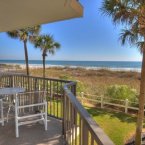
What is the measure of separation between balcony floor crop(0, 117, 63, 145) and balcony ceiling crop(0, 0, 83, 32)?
6.49ft

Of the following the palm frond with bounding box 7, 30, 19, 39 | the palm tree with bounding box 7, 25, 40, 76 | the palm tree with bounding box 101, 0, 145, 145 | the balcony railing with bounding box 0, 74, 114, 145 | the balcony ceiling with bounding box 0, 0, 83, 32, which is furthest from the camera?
the palm frond with bounding box 7, 30, 19, 39

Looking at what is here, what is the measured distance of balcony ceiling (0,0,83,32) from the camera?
9.06 feet

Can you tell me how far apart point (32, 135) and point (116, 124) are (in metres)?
5.23

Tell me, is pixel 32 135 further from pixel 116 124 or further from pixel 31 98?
pixel 116 124

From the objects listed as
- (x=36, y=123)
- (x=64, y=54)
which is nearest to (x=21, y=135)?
(x=36, y=123)

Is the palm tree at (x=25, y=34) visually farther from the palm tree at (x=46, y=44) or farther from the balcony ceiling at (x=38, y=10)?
the balcony ceiling at (x=38, y=10)

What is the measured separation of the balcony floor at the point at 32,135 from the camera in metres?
3.53

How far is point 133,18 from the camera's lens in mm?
6445

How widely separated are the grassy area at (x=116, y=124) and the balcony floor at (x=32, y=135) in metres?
3.52

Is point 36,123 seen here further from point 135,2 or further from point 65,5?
point 135,2

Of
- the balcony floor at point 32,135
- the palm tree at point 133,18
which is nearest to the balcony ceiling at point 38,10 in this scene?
the balcony floor at point 32,135

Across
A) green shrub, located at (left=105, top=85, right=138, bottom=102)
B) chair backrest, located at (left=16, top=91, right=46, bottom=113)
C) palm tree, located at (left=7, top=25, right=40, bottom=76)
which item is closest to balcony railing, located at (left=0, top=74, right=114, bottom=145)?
chair backrest, located at (left=16, top=91, right=46, bottom=113)

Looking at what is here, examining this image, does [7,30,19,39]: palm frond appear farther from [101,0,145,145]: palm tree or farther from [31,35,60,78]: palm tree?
[101,0,145,145]: palm tree

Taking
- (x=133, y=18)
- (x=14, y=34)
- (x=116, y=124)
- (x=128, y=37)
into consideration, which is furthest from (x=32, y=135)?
(x=14, y=34)
